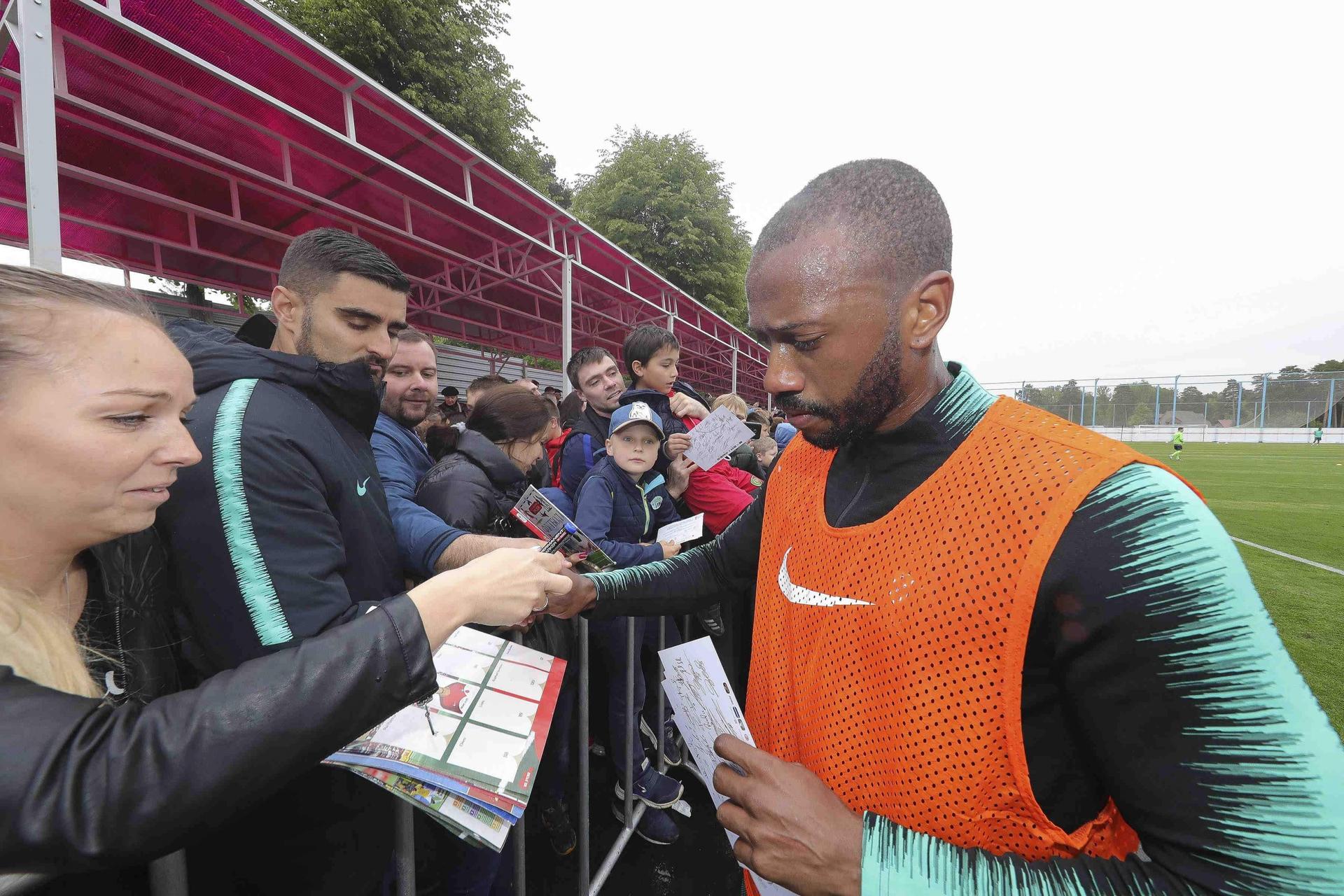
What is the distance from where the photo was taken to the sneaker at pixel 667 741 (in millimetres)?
3293

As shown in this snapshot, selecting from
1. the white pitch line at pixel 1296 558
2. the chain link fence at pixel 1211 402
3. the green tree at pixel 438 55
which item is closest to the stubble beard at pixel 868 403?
the white pitch line at pixel 1296 558

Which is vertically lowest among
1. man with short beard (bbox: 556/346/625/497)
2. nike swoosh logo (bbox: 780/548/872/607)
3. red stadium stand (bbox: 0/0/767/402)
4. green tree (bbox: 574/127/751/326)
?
nike swoosh logo (bbox: 780/548/872/607)

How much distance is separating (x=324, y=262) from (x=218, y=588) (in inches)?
43.2

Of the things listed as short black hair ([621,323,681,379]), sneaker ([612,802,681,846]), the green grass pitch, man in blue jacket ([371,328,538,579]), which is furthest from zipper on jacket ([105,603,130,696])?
short black hair ([621,323,681,379])

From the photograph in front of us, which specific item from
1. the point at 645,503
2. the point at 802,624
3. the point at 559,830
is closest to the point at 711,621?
the point at 645,503

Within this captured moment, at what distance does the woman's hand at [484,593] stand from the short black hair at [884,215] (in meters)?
0.94

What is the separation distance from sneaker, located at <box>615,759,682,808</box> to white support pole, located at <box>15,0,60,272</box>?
3.91 meters

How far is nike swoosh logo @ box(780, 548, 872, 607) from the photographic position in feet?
3.78

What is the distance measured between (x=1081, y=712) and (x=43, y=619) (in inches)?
65.6

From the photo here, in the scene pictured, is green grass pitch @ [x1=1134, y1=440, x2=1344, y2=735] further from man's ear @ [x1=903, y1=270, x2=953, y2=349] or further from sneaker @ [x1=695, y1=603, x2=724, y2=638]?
sneaker @ [x1=695, y1=603, x2=724, y2=638]

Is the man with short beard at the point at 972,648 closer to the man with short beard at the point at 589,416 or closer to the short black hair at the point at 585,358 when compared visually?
the man with short beard at the point at 589,416

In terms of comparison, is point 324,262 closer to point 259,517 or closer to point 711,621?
point 259,517

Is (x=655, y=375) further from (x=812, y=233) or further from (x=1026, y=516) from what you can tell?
(x=1026, y=516)

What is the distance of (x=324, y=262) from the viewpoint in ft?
5.81
